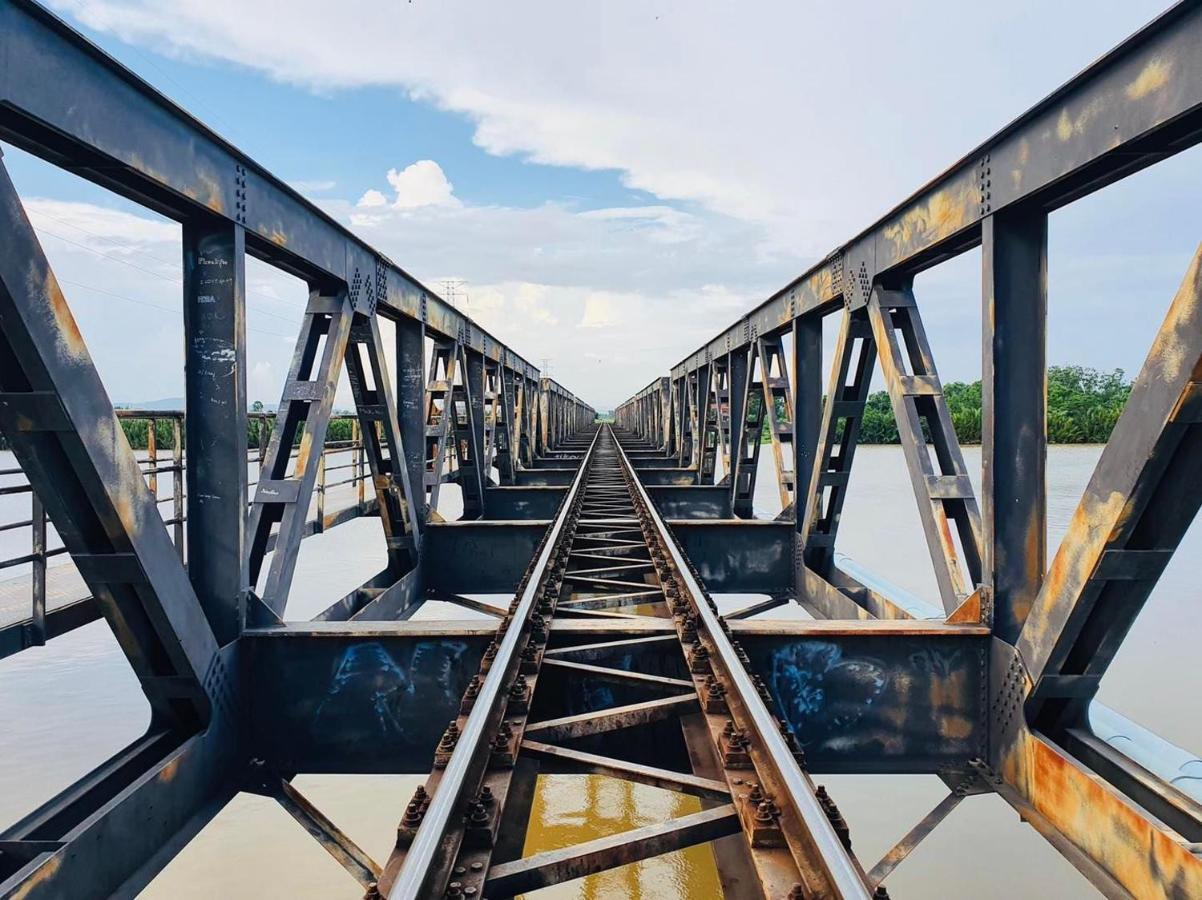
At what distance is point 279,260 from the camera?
5.11m

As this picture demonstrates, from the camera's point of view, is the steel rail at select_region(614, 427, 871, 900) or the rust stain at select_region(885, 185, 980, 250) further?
the rust stain at select_region(885, 185, 980, 250)

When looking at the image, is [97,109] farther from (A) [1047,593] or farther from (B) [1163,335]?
(A) [1047,593]

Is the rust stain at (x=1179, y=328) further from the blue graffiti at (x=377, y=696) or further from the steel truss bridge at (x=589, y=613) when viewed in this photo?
the blue graffiti at (x=377, y=696)

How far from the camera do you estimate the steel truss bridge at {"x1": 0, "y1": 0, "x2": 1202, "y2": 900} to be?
9.39 ft

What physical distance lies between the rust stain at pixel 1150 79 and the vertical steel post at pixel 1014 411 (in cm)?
102

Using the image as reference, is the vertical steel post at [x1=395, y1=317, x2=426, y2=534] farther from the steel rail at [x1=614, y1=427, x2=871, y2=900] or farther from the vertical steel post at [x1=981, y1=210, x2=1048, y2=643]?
the vertical steel post at [x1=981, y1=210, x2=1048, y2=643]

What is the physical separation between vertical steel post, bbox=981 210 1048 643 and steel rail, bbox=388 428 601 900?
2.86 metres

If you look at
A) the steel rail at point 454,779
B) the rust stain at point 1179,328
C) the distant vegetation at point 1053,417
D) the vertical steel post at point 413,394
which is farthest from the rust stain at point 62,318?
the distant vegetation at point 1053,417

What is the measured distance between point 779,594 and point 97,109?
24.2ft

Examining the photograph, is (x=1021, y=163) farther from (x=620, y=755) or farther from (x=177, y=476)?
Answer: (x=177, y=476)

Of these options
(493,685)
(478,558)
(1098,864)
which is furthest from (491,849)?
(478,558)

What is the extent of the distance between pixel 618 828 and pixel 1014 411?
4541mm

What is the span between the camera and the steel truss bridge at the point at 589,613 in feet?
9.39

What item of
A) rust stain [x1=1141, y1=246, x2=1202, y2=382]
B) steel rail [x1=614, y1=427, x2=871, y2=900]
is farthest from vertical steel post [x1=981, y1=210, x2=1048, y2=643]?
steel rail [x1=614, y1=427, x2=871, y2=900]
